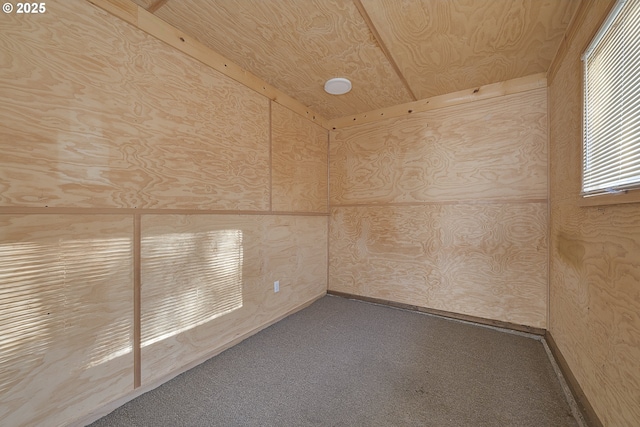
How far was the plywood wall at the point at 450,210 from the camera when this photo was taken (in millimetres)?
2076

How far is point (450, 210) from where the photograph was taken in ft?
7.83

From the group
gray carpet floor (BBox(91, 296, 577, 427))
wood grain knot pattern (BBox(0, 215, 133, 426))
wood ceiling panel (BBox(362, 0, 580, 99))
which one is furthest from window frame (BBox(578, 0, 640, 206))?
wood grain knot pattern (BBox(0, 215, 133, 426))

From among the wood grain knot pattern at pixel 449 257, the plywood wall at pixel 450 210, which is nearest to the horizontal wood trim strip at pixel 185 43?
the plywood wall at pixel 450 210

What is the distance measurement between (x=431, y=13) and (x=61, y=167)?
7.30ft

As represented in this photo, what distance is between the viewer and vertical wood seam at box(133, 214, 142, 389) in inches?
53.4

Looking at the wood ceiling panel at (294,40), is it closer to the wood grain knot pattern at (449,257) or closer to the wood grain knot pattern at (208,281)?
the wood grain knot pattern at (208,281)

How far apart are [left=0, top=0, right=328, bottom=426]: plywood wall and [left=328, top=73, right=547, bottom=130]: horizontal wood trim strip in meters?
1.41

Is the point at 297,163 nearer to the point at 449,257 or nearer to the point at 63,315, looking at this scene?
the point at 449,257

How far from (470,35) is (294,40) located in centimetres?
124

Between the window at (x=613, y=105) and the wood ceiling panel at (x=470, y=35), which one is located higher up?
the wood ceiling panel at (x=470, y=35)

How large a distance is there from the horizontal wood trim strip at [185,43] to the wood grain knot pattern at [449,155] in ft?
3.77

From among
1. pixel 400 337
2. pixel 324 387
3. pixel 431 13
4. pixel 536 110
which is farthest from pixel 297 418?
pixel 536 110

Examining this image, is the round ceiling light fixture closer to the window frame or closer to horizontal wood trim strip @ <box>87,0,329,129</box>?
horizontal wood trim strip @ <box>87,0,329,129</box>

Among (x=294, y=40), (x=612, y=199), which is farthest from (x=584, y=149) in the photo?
(x=294, y=40)
